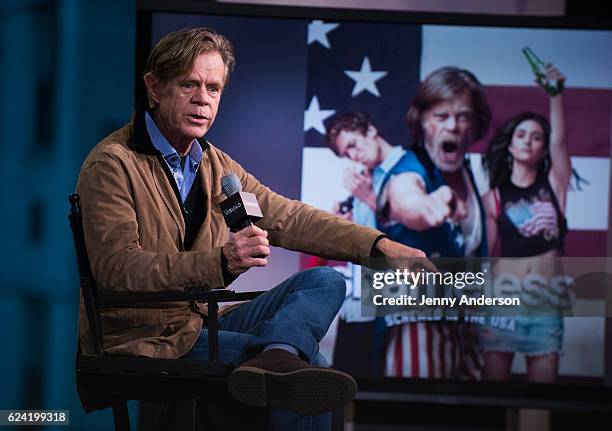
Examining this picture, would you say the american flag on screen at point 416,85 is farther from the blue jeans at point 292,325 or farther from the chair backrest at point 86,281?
the chair backrest at point 86,281

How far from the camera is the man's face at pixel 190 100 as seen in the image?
2.72m

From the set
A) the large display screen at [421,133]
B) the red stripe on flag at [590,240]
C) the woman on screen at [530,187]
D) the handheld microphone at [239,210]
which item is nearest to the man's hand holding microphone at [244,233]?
the handheld microphone at [239,210]

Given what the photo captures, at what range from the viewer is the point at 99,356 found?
2502 millimetres

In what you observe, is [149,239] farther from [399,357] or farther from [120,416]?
[399,357]

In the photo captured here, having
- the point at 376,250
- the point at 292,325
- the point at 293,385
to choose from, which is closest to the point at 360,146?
the point at 376,250

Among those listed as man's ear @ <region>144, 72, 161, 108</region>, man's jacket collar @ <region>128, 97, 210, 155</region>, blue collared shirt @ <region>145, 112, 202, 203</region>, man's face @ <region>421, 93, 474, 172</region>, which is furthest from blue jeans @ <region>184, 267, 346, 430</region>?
man's face @ <region>421, 93, 474, 172</region>

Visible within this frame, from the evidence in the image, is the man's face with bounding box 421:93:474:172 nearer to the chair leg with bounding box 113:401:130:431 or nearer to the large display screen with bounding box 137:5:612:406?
the large display screen with bounding box 137:5:612:406

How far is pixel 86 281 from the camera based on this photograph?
8.29ft

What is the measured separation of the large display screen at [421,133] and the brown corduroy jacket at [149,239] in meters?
1.62

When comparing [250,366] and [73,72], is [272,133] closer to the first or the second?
[73,72]

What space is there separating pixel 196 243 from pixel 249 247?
1.29ft

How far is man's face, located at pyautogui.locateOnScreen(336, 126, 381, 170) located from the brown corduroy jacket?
5.32ft

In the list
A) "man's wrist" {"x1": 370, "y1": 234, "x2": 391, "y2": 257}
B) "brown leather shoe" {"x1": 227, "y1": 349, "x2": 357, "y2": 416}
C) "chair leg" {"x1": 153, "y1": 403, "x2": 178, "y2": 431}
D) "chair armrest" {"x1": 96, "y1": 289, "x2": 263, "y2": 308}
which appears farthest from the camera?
"man's wrist" {"x1": 370, "y1": 234, "x2": 391, "y2": 257}

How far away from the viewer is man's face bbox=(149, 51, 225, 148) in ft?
8.94
